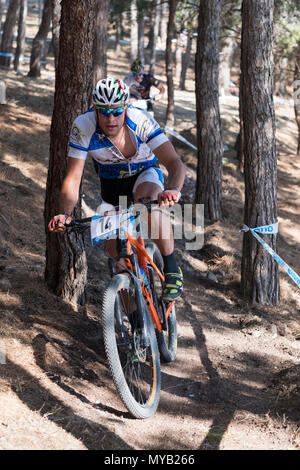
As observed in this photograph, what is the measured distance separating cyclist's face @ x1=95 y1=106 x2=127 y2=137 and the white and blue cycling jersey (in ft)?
0.39

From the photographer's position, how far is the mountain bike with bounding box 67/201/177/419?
421 centimetres

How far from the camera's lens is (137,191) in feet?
16.7

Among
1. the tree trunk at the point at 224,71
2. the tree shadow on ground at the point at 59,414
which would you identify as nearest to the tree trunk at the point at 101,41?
the tree shadow on ground at the point at 59,414

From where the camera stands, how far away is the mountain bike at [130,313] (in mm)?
4215

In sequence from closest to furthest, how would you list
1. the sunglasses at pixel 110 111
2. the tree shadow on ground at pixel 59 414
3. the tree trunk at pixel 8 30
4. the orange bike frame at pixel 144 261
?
the tree shadow on ground at pixel 59 414 < the sunglasses at pixel 110 111 < the orange bike frame at pixel 144 261 < the tree trunk at pixel 8 30

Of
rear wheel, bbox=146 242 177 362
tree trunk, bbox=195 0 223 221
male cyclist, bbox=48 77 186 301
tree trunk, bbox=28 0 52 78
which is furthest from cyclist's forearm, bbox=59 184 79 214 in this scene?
tree trunk, bbox=28 0 52 78

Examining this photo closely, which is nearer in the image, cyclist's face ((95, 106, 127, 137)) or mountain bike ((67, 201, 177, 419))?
mountain bike ((67, 201, 177, 419))

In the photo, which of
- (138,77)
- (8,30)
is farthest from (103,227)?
(8,30)

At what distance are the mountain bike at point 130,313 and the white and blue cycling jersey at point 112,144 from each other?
59 centimetres

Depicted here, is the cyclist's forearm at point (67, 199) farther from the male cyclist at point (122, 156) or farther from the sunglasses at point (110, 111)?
the sunglasses at point (110, 111)

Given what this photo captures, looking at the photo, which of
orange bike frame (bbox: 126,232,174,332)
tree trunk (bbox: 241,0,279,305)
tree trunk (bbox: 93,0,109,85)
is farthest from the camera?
tree trunk (bbox: 93,0,109,85)

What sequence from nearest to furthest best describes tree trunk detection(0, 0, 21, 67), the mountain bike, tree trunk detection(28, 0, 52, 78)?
1. the mountain bike
2. tree trunk detection(28, 0, 52, 78)
3. tree trunk detection(0, 0, 21, 67)

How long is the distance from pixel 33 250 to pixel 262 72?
162 inches

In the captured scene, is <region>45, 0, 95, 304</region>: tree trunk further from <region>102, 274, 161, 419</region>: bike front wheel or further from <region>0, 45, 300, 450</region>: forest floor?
<region>102, 274, 161, 419</region>: bike front wheel
